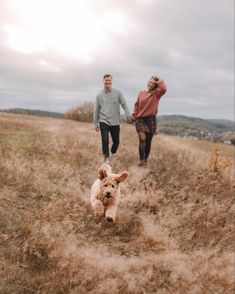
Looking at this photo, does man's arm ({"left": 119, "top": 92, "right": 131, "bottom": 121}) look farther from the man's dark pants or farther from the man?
the man's dark pants

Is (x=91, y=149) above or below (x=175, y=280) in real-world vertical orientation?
above

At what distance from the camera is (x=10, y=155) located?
39.3 ft

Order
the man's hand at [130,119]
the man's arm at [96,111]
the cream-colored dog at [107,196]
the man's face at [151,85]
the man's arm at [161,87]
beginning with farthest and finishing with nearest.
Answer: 1. the man's hand at [130,119]
2. the man's arm at [96,111]
3. the man's face at [151,85]
4. the man's arm at [161,87]
5. the cream-colored dog at [107,196]

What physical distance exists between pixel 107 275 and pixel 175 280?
972mm

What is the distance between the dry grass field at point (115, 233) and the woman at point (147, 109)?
1057 mm

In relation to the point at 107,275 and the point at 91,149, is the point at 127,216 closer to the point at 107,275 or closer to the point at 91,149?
the point at 107,275

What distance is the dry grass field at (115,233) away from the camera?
18.4ft

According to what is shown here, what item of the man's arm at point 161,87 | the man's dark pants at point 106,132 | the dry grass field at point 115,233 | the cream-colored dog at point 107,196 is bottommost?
the dry grass field at point 115,233

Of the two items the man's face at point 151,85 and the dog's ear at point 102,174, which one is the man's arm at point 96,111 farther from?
the dog's ear at point 102,174

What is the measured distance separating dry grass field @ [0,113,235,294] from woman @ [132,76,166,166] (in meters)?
1.06

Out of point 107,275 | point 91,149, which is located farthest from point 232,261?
point 91,149

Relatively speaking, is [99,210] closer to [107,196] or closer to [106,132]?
[107,196]

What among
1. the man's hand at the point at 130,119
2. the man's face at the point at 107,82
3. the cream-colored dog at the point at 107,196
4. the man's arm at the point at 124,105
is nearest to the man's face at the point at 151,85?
the man's arm at the point at 124,105

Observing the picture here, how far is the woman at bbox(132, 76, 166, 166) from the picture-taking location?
1215 cm
